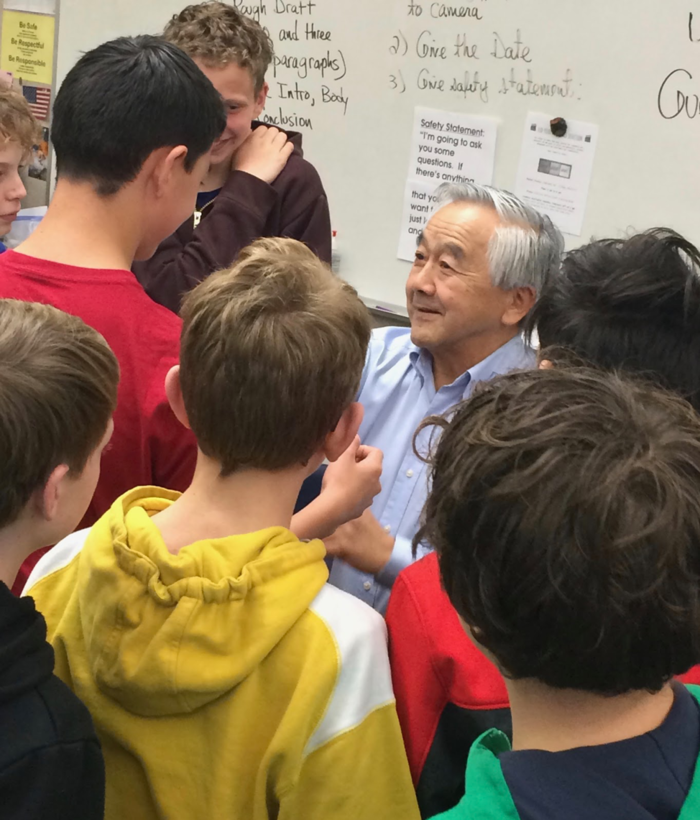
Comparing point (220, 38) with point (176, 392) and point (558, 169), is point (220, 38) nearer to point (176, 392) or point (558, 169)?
point (558, 169)

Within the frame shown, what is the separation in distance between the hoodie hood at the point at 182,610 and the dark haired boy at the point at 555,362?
157mm

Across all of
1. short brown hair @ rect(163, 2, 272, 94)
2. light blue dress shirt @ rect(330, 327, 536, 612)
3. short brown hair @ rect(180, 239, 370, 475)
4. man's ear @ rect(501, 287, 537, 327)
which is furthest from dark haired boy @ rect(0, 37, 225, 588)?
man's ear @ rect(501, 287, 537, 327)

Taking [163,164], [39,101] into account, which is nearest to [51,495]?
[163,164]

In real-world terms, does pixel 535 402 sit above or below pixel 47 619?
above

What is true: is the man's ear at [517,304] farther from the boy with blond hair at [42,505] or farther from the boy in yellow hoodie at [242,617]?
the boy with blond hair at [42,505]

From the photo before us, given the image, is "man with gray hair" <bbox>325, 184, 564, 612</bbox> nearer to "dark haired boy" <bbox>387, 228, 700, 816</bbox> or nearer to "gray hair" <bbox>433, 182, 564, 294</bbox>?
"gray hair" <bbox>433, 182, 564, 294</bbox>

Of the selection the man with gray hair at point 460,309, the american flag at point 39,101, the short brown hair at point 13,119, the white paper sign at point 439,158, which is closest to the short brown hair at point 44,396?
the man with gray hair at point 460,309

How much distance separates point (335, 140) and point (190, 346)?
6.79 ft

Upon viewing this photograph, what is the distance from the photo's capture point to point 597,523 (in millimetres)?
676

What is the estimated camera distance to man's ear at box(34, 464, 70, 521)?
0.95 metres

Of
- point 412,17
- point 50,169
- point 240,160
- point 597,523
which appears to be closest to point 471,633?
point 597,523

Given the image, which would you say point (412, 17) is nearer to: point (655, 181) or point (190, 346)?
point (655, 181)

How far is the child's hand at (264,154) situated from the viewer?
2.04 m

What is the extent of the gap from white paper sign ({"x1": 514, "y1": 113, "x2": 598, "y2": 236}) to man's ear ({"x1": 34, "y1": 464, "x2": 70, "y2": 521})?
5.78ft
